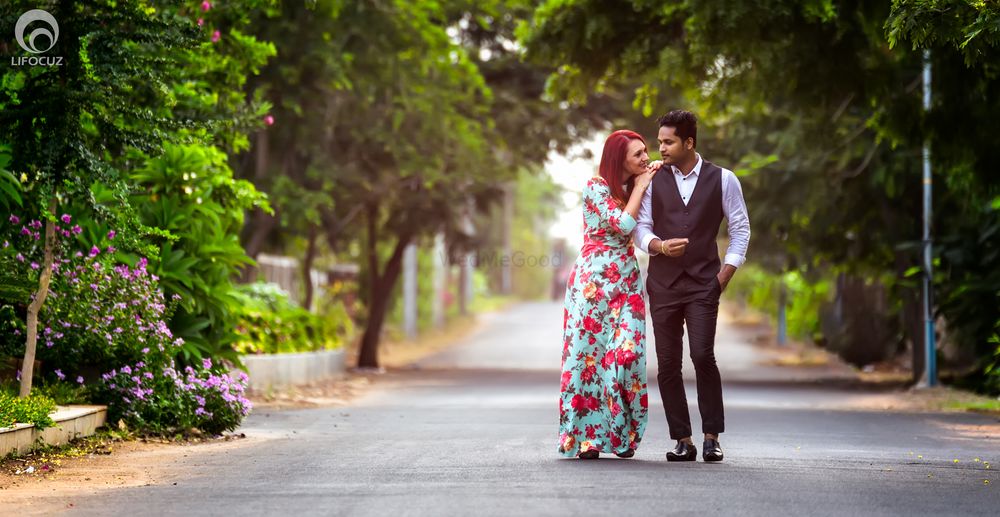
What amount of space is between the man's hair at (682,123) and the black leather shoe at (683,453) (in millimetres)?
1784

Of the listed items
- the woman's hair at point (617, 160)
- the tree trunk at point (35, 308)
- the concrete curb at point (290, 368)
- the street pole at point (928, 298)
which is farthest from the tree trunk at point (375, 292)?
the woman's hair at point (617, 160)

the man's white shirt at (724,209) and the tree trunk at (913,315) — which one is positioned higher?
the man's white shirt at (724,209)

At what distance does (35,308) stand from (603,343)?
408cm

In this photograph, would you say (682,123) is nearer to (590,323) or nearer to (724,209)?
(724,209)

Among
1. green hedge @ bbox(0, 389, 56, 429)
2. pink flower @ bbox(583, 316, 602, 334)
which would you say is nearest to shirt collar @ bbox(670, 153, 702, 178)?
pink flower @ bbox(583, 316, 602, 334)

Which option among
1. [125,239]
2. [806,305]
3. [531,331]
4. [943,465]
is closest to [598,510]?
[943,465]

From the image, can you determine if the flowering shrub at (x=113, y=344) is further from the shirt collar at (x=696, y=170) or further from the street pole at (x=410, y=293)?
the street pole at (x=410, y=293)

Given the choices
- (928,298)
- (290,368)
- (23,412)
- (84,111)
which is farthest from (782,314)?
(23,412)

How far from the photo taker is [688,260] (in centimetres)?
915

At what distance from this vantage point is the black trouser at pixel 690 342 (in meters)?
9.12

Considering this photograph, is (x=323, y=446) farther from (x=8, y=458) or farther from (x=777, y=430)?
(x=777, y=430)

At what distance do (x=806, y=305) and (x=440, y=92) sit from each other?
60.1 ft

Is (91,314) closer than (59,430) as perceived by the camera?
No

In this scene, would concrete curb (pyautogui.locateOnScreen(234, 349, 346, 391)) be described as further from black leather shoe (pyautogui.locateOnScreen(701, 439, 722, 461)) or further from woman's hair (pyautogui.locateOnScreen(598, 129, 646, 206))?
black leather shoe (pyautogui.locateOnScreen(701, 439, 722, 461))
